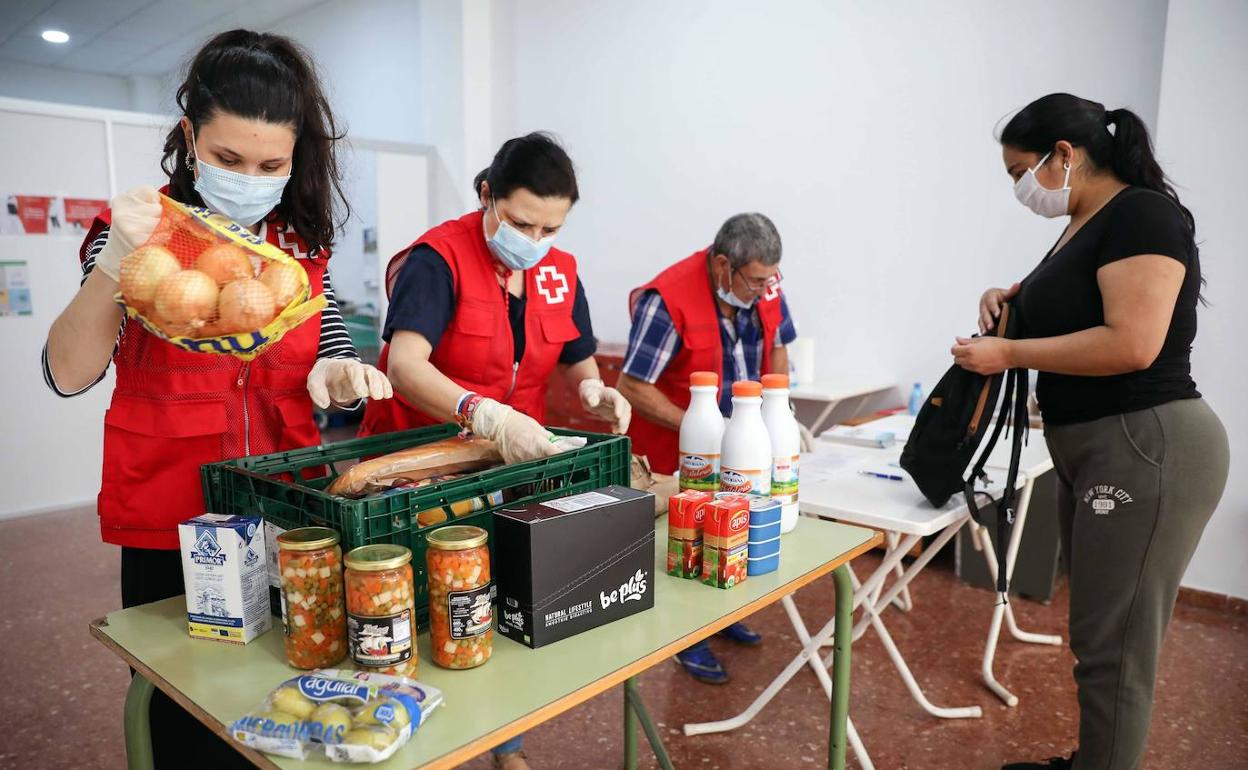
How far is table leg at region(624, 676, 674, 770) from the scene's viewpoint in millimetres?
1957

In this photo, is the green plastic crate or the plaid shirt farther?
the plaid shirt

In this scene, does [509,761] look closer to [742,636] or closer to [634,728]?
[634,728]

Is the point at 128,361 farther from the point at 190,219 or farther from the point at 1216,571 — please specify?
the point at 1216,571

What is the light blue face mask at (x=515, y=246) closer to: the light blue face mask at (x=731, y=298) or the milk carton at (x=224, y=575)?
the light blue face mask at (x=731, y=298)

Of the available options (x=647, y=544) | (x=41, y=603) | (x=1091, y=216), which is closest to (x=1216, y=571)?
(x=1091, y=216)

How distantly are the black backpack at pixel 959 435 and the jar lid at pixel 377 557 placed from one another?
4.33 ft

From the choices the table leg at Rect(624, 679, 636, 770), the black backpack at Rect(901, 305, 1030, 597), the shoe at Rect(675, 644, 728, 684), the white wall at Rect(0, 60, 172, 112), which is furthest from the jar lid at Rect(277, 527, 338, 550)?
the white wall at Rect(0, 60, 172, 112)

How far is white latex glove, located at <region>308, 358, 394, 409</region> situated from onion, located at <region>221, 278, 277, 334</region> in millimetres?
289

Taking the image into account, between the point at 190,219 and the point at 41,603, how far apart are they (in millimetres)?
2891

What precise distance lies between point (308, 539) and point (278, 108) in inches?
27.5

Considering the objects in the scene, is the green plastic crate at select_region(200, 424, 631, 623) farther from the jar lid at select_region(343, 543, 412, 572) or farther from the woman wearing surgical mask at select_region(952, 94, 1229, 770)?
the woman wearing surgical mask at select_region(952, 94, 1229, 770)

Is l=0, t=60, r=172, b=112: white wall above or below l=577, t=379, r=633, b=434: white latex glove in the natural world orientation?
above

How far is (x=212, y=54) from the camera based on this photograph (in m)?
1.23

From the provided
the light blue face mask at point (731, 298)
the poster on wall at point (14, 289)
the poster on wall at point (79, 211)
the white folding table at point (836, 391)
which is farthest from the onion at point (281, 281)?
the poster on wall at point (14, 289)
